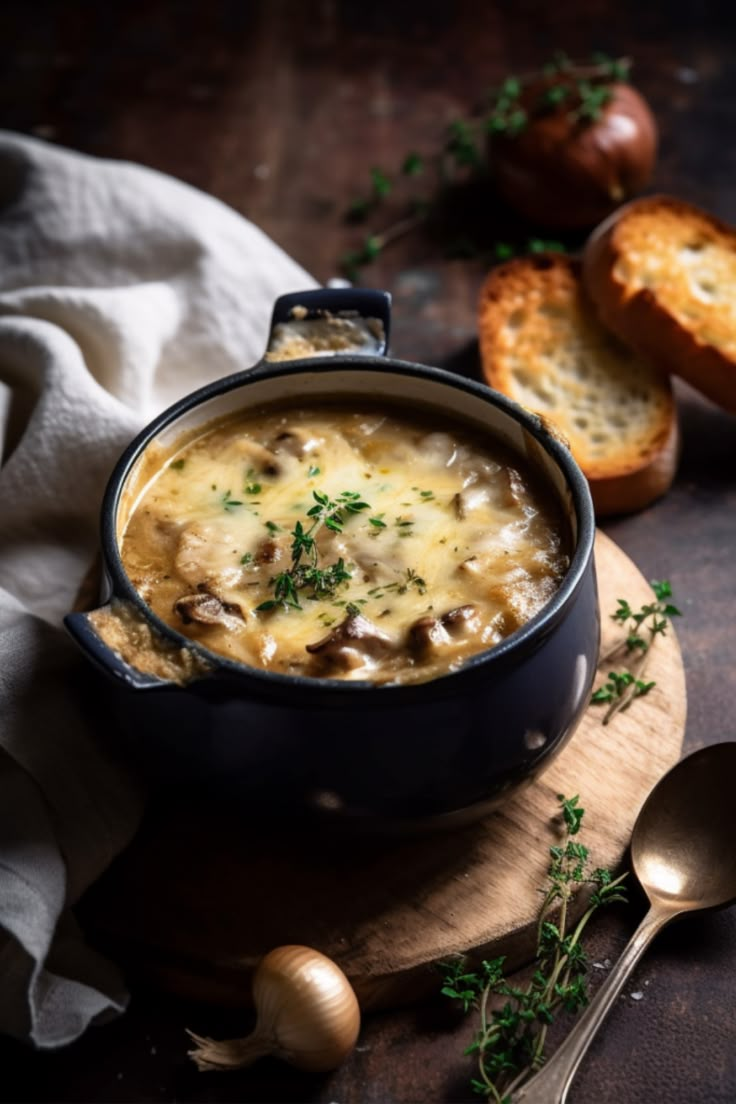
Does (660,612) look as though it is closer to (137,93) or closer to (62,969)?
(62,969)

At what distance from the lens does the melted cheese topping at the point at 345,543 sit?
7.12 feet

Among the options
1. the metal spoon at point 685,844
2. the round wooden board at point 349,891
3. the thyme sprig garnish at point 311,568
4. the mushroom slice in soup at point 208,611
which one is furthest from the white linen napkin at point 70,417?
the metal spoon at point 685,844

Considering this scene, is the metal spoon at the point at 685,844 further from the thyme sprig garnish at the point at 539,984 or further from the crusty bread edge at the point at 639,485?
the crusty bread edge at the point at 639,485

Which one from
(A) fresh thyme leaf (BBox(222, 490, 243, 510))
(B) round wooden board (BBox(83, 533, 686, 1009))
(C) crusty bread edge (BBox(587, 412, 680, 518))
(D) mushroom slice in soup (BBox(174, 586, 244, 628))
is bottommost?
(B) round wooden board (BBox(83, 533, 686, 1009))

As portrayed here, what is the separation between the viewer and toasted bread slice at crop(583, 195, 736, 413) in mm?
3262

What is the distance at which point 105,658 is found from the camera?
2.06 m

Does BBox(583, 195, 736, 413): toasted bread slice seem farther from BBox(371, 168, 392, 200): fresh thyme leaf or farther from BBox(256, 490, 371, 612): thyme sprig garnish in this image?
BBox(256, 490, 371, 612): thyme sprig garnish

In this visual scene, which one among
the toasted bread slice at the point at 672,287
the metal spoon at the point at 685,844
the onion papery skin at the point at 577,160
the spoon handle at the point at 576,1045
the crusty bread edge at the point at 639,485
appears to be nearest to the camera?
the spoon handle at the point at 576,1045

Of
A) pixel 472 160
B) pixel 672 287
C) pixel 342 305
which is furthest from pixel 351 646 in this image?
pixel 472 160

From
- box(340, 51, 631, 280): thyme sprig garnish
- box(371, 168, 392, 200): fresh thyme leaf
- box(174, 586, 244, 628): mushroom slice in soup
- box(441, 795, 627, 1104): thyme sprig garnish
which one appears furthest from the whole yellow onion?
box(371, 168, 392, 200): fresh thyme leaf

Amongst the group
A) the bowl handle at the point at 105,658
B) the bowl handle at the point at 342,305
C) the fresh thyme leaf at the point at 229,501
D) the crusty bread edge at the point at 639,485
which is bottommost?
the crusty bread edge at the point at 639,485

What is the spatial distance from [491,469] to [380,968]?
3.05ft

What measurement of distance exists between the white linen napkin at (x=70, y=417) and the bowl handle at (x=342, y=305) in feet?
1.32

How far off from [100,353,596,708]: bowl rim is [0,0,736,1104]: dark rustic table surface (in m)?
0.57
